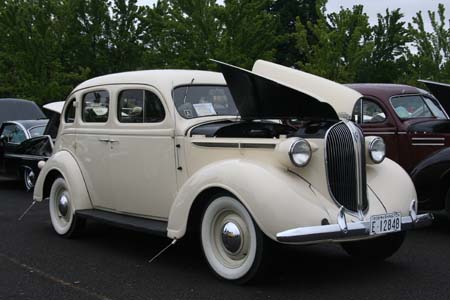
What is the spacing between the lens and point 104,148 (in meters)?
6.53

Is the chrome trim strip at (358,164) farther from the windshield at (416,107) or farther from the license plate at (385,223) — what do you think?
the windshield at (416,107)

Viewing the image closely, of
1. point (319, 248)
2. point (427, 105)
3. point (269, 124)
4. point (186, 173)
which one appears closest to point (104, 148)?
point (186, 173)

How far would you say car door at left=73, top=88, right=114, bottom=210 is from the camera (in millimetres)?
6543

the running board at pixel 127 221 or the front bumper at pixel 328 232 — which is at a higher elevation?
the front bumper at pixel 328 232

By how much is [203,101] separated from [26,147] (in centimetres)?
643

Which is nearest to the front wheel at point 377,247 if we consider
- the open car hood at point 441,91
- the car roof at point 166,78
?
the car roof at point 166,78

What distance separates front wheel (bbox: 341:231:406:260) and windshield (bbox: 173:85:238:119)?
1.79 m

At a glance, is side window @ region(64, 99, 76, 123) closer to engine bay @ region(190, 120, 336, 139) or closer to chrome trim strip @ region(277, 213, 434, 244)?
engine bay @ region(190, 120, 336, 139)

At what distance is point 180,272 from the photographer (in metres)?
5.43

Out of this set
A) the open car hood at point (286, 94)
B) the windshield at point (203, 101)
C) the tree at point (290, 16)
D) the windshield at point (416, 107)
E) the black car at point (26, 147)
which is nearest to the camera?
the open car hood at point (286, 94)

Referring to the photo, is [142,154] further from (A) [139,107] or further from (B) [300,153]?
(B) [300,153]

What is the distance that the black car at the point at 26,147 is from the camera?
11000mm

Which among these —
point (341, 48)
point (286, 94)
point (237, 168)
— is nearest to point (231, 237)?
point (237, 168)

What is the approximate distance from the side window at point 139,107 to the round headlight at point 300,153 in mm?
1675
